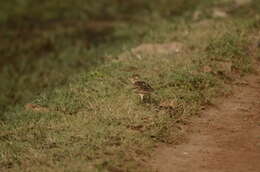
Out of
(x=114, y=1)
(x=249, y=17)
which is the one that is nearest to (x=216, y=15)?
(x=249, y=17)

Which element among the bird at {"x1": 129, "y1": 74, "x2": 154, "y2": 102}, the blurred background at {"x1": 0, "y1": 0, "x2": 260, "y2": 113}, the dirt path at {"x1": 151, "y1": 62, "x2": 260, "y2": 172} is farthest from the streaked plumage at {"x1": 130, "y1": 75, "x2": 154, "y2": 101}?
the blurred background at {"x1": 0, "y1": 0, "x2": 260, "y2": 113}

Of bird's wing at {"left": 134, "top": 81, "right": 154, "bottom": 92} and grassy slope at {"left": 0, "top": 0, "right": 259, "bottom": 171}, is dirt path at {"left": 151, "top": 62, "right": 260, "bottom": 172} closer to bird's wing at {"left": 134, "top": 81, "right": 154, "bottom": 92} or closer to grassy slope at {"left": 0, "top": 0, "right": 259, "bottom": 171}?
grassy slope at {"left": 0, "top": 0, "right": 259, "bottom": 171}

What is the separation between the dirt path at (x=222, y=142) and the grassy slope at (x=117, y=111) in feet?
0.47

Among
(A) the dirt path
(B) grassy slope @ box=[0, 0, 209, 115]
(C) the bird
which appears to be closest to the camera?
(A) the dirt path

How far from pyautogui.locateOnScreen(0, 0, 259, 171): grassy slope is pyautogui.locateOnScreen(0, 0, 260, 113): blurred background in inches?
35.4

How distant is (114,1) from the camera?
11.4 meters

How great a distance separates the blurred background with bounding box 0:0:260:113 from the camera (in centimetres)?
735

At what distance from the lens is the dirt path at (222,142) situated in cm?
411

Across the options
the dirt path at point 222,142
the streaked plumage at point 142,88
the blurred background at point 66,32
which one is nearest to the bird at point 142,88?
the streaked plumage at point 142,88

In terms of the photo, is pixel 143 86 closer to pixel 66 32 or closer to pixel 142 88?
pixel 142 88

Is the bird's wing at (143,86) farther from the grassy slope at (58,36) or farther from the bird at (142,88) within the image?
the grassy slope at (58,36)

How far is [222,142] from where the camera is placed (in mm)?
4477

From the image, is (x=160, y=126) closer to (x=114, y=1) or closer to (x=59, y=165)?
(x=59, y=165)

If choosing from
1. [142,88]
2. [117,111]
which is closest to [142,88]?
[142,88]
